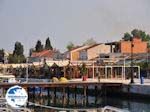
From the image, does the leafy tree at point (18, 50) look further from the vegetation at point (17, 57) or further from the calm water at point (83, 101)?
the calm water at point (83, 101)

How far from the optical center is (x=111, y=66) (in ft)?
289

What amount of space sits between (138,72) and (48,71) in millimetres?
24426

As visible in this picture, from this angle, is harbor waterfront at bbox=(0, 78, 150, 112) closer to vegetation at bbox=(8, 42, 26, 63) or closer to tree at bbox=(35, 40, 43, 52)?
vegetation at bbox=(8, 42, 26, 63)

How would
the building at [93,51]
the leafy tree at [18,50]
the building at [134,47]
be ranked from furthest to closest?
the leafy tree at [18,50], the building at [93,51], the building at [134,47]

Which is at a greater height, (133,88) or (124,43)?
(124,43)

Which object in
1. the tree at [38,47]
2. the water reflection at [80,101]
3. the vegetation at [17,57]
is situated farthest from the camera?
the tree at [38,47]

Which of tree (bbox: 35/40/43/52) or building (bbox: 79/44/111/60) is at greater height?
tree (bbox: 35/40/43/52)

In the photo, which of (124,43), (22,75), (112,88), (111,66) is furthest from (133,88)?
(124,43)

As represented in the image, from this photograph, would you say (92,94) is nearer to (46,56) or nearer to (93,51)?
(93,51)

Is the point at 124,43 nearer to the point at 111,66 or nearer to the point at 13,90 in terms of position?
the point at 111,66

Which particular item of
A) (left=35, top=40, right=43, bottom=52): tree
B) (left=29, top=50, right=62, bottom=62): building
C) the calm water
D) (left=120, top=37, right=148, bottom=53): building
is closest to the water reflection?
the calm water

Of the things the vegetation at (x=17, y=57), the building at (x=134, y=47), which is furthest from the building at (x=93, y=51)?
the vegetation at (x=17, y=57)

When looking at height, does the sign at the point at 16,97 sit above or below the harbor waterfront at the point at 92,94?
above

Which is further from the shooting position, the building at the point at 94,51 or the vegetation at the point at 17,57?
the vegetation at the point at 17,57
